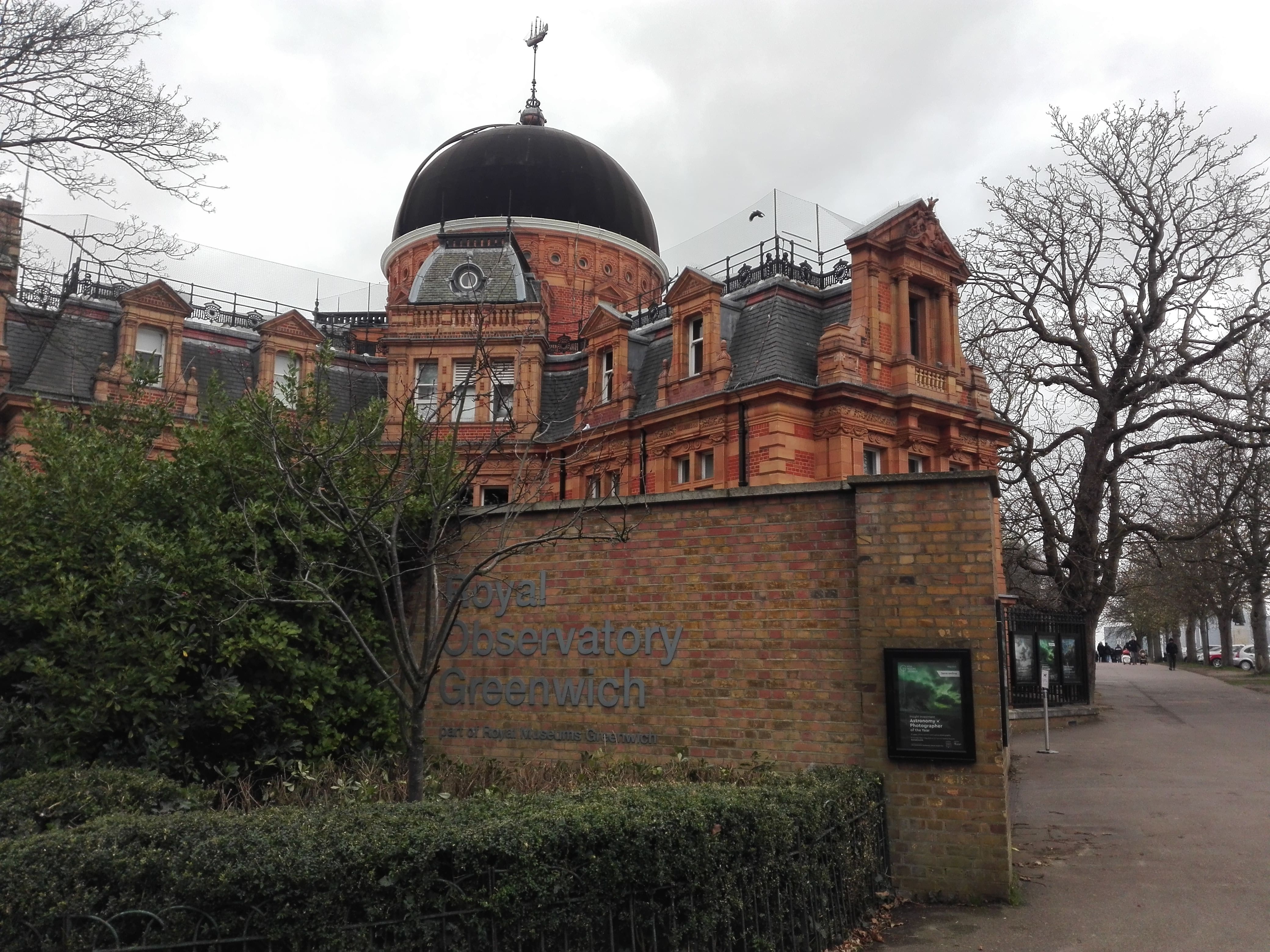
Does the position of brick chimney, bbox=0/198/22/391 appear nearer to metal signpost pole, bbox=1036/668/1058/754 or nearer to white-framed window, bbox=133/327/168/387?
white-framed window, bbox=133/327/168/387

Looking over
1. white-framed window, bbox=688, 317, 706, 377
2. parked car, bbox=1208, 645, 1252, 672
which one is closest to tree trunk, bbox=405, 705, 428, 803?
white-framed window, bbox=688, 317, 706, 377

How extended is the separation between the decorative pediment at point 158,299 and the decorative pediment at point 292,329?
2.33 m

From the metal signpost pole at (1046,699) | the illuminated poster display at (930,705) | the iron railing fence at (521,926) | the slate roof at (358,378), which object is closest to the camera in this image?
the iron railing fence at (521,926)

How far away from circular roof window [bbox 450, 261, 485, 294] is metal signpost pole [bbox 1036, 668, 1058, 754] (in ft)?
67.1

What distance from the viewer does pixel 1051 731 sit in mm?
22812

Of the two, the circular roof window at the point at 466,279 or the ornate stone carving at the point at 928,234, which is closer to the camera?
the ornate stone carving at the point at 928,234

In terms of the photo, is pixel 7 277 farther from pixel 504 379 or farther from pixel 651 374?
pixel 651 374

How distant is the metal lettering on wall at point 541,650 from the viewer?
9789 millimetres

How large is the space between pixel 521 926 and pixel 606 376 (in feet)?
80.5

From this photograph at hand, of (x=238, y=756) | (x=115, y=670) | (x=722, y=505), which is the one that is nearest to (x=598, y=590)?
(x=722, y=505)

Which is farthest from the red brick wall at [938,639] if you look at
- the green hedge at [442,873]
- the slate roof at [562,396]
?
the slate roof at [562,396]

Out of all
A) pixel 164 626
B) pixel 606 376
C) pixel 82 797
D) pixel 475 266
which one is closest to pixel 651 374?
pixel 606 376

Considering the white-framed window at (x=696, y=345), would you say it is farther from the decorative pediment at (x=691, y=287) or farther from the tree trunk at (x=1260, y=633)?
the tree trunk at (x=1260, y=633)

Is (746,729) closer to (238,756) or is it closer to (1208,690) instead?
(238,756)
